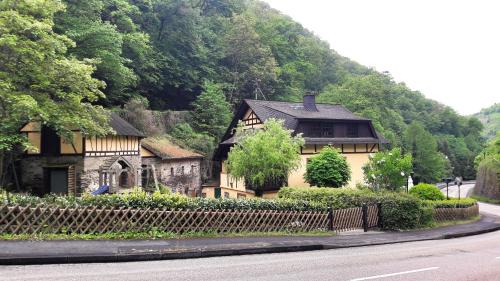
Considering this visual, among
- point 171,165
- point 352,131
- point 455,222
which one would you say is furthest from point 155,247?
point 352,131

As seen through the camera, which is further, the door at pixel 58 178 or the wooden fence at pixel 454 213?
A: the door at pixel 58 178

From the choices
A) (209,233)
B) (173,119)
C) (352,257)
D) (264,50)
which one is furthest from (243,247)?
(264,50)

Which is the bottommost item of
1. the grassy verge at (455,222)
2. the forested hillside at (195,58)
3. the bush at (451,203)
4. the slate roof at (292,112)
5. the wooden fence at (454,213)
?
the grassy verge at (455,222)

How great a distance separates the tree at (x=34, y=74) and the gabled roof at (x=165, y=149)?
13.3 metres

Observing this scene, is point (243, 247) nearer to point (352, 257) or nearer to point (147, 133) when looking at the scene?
point (352, 257)

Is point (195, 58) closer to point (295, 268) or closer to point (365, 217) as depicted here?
point (365, 217)

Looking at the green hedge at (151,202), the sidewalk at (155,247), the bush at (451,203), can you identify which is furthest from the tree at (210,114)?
the sidewalk at (155,247)

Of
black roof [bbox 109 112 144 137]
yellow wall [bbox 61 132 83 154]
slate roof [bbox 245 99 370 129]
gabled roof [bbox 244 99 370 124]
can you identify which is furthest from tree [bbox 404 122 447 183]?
yellow wall [bbox 61 132 83 154]

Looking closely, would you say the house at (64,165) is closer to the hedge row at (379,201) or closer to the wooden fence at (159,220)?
the hedge row at (379,201)

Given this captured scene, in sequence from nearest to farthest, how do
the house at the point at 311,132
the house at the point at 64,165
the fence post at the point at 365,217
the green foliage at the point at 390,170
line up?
1. the fence post at the point at 365,217
2. the green foliage at the point at 390,170
3. the house at the point at 64,165
4. the house at the point at 311,132

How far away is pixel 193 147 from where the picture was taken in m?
40.5

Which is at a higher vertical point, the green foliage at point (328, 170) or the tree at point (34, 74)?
the tree at point (34, 74)

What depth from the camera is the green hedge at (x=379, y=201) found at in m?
20.0

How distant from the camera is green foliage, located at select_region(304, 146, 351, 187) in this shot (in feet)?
91.5
